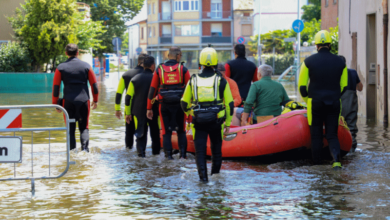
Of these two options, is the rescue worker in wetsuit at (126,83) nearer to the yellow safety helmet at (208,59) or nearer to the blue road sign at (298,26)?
the yellow safety helmet at (208,59)

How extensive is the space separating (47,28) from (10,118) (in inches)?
847

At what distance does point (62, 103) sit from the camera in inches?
338

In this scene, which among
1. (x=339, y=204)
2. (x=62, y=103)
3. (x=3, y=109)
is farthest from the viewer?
(x=62, y=103)

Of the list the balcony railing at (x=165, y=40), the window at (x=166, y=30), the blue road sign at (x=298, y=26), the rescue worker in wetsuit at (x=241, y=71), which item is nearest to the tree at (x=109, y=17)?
the blue road sign at (x=298, y=26)

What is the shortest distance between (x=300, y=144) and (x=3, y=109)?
3890 mm

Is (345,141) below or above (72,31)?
below

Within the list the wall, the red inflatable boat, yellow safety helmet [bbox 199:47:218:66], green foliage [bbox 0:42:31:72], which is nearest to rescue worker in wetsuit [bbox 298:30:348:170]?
the red inflatable boat

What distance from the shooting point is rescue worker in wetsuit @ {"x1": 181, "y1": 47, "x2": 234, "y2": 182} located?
643 centimetres

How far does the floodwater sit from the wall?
73.6 ft

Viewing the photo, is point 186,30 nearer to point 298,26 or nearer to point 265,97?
point 298,26

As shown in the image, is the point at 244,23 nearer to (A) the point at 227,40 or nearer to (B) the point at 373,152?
(A) the point at 227,40

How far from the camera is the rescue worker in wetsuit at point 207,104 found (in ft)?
21.1

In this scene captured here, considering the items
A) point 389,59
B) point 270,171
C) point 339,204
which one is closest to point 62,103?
point 270,171

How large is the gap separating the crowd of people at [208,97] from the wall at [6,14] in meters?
22.5
